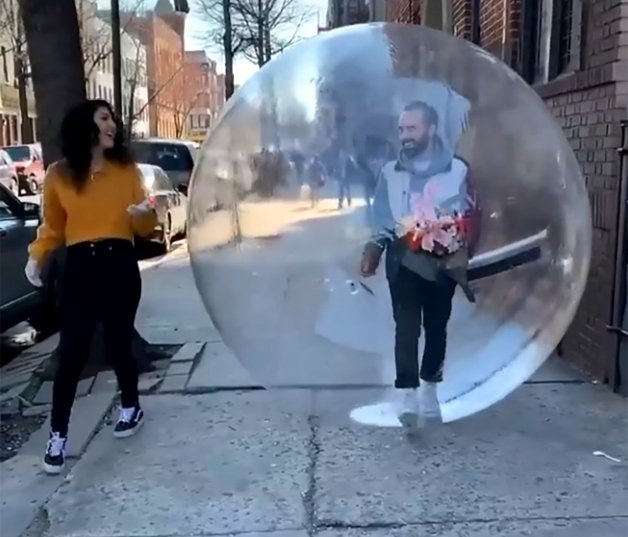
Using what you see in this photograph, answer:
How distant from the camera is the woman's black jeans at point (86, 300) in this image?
4.35 m

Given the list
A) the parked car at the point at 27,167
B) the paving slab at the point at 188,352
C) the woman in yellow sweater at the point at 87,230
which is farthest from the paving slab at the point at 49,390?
the parked car at the point at 27,167

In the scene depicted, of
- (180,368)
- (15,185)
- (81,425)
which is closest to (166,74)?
(15,185)

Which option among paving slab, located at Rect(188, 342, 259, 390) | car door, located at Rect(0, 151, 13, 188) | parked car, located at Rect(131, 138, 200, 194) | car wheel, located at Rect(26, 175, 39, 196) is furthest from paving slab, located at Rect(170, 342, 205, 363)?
car wheel, located at Rect(26, 175, 39, 196)

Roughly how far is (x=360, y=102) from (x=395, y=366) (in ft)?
3.42

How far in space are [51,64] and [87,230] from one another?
7.20 ft

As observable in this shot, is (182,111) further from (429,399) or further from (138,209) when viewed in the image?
(429,399)

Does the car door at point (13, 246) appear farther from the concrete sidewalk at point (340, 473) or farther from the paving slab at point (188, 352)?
the concrete sidewalk at point (340, 473)

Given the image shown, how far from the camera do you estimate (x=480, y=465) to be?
425cm

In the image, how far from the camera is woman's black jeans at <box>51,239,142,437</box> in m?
4.35

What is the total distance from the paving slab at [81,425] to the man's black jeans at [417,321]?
195cm

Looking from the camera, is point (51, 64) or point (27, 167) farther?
point (27, 167)

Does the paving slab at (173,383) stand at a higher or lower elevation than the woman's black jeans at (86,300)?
lower

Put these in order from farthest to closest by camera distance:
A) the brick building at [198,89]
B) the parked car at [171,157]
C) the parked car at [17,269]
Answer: the brick building at [198,89] → the parked car at [171,157] → the parked car at [17,269]

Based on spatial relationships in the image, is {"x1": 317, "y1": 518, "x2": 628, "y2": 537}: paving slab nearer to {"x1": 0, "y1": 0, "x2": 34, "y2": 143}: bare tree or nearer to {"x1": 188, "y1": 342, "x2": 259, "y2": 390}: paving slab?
{"x1": 188, "y1": 342, "x2": 259, "y2": 390}: paving slab
